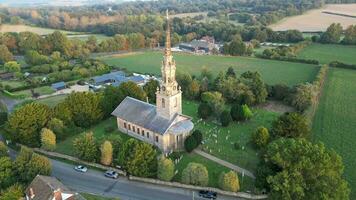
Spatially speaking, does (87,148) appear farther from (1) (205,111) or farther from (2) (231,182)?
(1) (205,111)

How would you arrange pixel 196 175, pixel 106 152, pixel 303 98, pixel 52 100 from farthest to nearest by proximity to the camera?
pixel 52 100
pixel 303 98
pixel 106 152
pixel 196 175

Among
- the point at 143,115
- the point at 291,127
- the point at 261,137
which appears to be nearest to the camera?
the point at 291,127

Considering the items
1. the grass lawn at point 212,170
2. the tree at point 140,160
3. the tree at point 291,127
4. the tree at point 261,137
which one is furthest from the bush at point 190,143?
the tree at point 291,127


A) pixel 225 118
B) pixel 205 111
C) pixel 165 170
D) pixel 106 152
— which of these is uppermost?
pixel 205 111

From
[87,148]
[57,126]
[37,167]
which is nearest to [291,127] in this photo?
[87,148]

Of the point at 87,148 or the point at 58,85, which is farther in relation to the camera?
the point at 58,85

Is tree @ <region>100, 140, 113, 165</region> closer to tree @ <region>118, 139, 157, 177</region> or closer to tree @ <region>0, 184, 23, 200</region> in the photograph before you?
tree @ <region>118, 139, 157, 177</region>

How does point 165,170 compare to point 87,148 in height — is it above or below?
below

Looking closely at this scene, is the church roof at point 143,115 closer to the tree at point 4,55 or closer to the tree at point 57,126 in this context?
the tree at point 57,126
